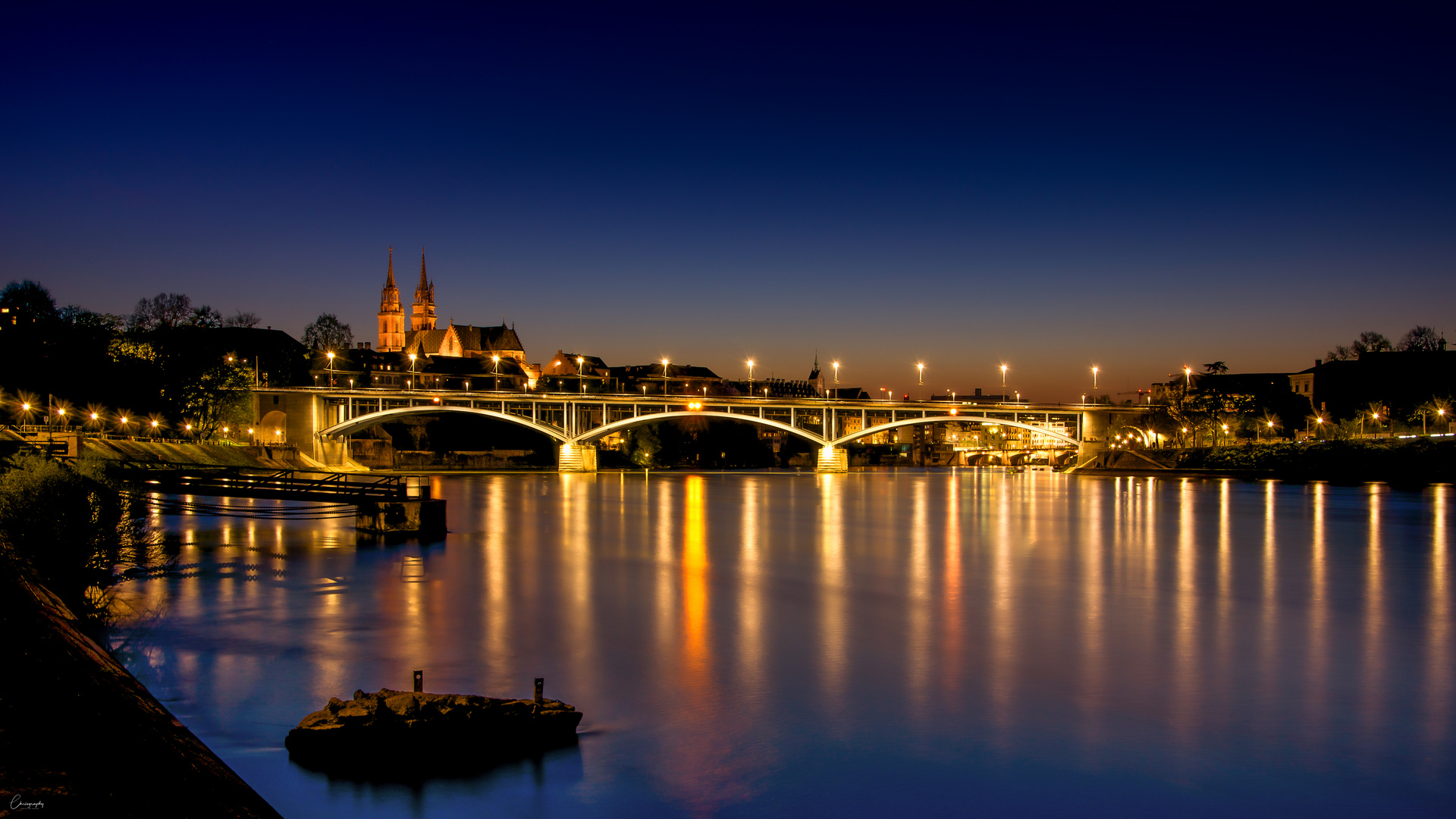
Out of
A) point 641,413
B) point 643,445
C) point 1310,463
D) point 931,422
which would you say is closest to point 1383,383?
point 1310,463

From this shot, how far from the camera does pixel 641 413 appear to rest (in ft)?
342

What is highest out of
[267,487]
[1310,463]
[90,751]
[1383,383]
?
[1383,383]

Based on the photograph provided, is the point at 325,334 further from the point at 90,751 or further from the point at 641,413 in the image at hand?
the point at 90,751

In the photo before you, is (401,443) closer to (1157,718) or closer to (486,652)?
(486,652)

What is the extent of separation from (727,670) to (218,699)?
7.25 meters

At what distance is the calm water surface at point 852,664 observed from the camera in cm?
1041

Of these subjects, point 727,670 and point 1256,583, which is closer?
point 727,670

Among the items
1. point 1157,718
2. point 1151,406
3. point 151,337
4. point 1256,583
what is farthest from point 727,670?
point 1151,406

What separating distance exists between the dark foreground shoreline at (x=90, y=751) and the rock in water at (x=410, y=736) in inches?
175

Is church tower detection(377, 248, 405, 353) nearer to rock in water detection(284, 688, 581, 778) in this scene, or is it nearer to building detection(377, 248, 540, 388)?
building detection(377, 248, 540, 388)

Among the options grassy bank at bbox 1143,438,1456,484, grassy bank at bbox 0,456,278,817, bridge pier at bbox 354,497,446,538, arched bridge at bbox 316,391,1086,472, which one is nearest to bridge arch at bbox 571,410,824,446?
arched bridge at bbox 316,391,1086,472

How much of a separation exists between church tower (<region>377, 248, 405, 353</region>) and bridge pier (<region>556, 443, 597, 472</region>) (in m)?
117

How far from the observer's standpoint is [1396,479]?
73.8 metres

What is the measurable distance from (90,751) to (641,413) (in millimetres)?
99723
